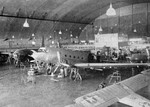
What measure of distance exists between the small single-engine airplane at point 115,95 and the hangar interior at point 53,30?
2559 mm

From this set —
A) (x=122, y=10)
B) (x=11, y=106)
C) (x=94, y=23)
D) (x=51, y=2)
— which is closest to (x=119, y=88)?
(x=11, y=106)

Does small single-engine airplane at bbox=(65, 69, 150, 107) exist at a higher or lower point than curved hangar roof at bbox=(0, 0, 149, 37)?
lower

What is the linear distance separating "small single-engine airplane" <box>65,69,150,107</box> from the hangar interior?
101 inches

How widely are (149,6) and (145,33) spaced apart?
4145 mm

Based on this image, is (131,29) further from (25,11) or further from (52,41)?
(25,11)

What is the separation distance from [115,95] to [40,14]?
62.9 feet

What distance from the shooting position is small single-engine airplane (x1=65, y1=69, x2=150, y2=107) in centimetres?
269

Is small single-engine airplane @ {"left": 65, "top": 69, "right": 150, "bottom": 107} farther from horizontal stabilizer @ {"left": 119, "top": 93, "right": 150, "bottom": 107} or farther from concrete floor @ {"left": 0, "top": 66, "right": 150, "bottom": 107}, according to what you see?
concrete floor @ {"left": 0, "top": 66, "right": 150, "bottom": 107}

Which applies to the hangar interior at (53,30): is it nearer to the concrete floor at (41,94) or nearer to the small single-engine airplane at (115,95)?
the concrete floor at (41,94)

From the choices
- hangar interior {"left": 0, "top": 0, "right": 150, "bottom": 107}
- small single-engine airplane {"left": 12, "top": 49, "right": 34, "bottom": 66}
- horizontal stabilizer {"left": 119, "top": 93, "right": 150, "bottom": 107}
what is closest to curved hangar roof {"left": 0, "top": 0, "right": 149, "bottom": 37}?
hangar interior {"left": 0, "top": 0, "right": 150, "bottom": 107}

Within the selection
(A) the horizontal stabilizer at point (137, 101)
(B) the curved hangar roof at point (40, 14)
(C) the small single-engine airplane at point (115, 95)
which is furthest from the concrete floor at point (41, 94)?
(B) the curved hangar roof at point (40, 14)

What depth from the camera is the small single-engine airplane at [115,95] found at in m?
2.69

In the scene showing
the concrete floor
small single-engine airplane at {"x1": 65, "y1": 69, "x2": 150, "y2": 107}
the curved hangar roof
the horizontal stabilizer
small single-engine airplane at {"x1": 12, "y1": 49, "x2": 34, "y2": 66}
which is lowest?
the concrete floor

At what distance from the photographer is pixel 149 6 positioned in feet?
79.3
